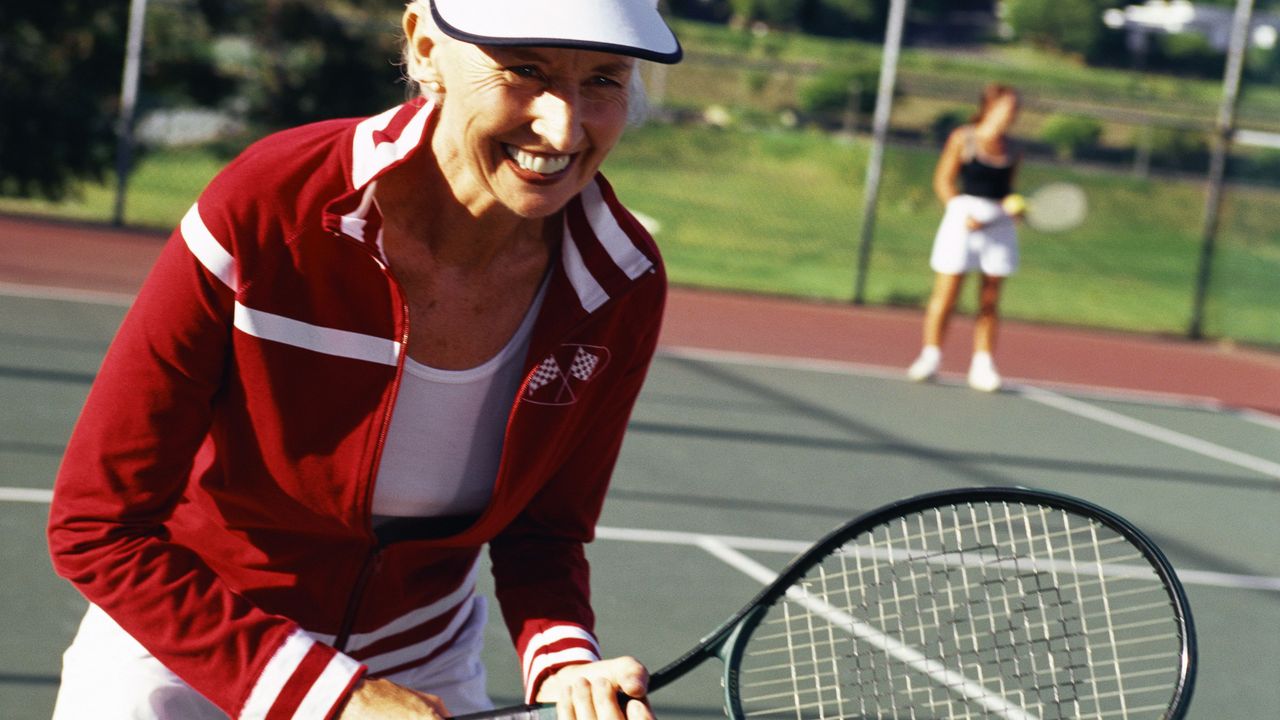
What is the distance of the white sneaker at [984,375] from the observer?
8625mm

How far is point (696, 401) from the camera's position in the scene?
741 centimetres

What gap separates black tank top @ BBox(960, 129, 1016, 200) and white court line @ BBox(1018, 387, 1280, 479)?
44.4 inches

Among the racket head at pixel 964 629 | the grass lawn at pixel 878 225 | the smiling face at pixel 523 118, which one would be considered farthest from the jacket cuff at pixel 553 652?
the grass lawn at pixel 878 225

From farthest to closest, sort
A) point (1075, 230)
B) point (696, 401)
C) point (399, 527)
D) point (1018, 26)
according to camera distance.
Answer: point (1075, 230)
point (1018, 26)
point (696, 401)
point (399, 527)

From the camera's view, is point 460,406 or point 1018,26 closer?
point 460,406

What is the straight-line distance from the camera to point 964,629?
4.17 meters

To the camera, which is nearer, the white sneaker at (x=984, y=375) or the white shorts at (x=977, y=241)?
the white shorts at (x=977, y=241)

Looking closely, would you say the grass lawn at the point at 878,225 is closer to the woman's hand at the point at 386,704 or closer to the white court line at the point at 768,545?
the white court line at the point at 768,545

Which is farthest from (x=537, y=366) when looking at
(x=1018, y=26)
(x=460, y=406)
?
(x=1018, y=26)

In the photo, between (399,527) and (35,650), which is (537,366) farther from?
(35,650)

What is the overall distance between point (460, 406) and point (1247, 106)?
1448 centimetres

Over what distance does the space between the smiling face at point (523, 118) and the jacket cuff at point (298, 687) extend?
22.4 inches

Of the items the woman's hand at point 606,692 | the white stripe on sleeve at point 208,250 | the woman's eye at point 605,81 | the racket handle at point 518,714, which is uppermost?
the woman's eye at point 605,81

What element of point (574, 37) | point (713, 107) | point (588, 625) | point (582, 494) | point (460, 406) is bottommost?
point (713, 107)
